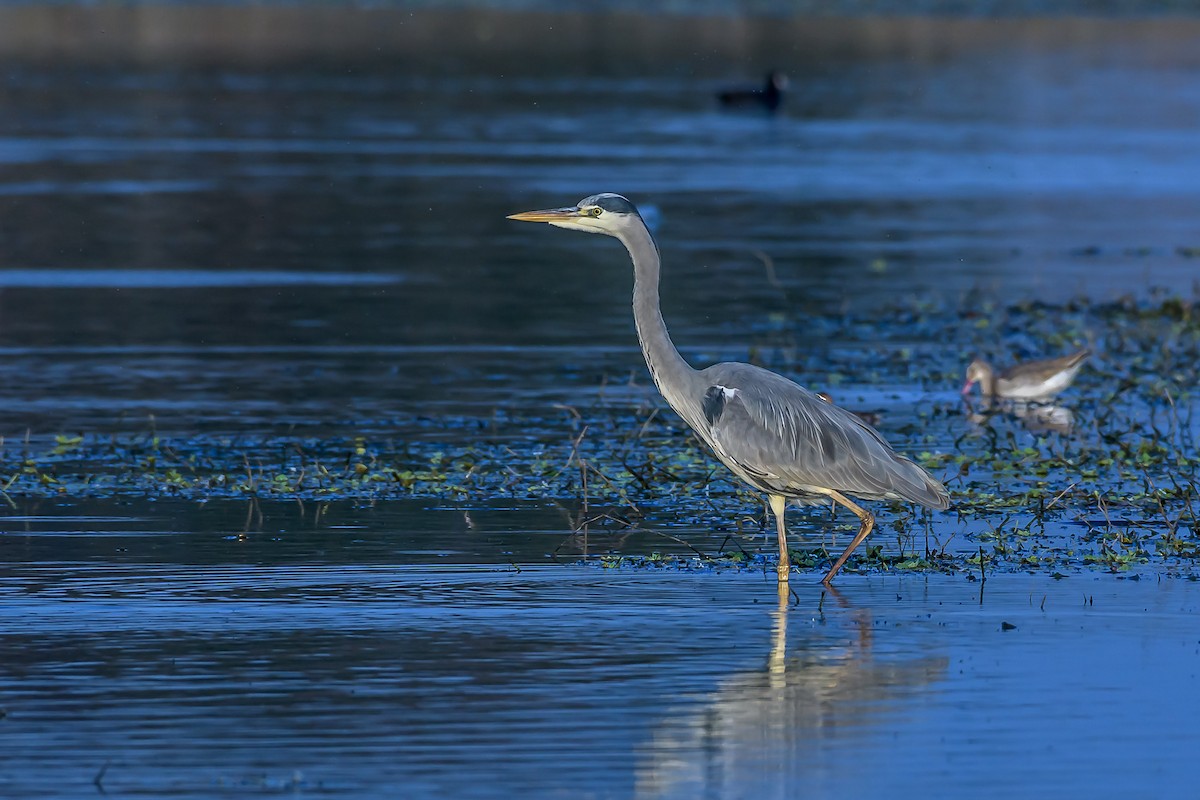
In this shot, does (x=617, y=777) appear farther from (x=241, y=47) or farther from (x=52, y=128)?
(x=241, y=47)

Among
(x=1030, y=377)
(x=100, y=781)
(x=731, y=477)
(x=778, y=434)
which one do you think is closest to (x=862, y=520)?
(x=778, y=434)

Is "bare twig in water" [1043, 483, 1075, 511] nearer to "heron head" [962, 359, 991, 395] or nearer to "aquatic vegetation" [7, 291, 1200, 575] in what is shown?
"aquatic vegetation" [7, 291, 1200, 575]

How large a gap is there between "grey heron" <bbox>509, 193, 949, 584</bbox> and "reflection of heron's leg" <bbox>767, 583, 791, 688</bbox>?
161mm

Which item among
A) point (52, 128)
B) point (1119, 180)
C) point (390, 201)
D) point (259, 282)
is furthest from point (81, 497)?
point (52, 128)

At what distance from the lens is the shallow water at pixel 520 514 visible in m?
7.09

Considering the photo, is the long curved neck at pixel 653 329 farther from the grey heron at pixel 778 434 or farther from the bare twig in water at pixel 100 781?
the bare twig in water at pixel 100 781

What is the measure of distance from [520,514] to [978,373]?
461 centimetres

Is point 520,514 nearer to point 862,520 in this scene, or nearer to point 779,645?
point 862,520

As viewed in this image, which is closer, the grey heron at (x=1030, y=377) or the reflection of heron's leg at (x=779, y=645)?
the reflection of heron's leg at (x=779, y=645)

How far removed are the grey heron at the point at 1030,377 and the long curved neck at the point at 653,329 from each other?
4949 millimetres

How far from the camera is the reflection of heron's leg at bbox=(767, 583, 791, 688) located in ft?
26.0

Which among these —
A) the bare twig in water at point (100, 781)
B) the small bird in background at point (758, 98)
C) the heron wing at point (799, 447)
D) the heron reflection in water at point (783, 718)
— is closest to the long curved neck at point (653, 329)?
the heron wing at point (799, 447)

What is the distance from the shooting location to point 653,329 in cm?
973

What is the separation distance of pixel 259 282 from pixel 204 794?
1440cm
